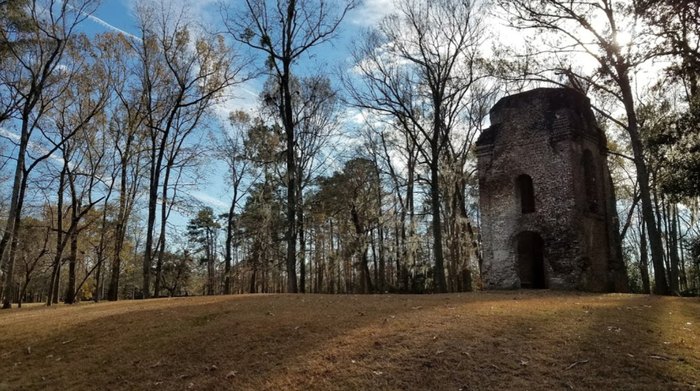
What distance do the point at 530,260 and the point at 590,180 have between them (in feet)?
12.9

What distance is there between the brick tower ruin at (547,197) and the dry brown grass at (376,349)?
19.2ft

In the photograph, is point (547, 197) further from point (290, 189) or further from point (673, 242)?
point (673, 242)

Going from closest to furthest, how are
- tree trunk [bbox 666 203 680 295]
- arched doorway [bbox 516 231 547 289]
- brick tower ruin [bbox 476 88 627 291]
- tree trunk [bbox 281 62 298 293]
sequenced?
brick tower ruin [bbox 476 88 627 291] → arched doorway [bbox 516 231 547 289] → tree trunk [bbox 281 62 298 293] → tree trunk [bbox 666 203 680 295]

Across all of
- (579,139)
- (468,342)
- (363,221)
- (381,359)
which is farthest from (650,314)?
(363,221)

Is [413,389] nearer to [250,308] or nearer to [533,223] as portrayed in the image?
[250,308]

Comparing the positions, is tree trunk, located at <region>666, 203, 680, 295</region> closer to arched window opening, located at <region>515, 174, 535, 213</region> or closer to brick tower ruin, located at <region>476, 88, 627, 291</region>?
brick tower ruin, located at <region>476, 88, 627, 291</region>

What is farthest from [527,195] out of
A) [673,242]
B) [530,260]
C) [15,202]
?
[15,202]

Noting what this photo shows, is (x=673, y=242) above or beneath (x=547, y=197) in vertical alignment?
beneath

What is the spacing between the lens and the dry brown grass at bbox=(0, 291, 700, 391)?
6.54m

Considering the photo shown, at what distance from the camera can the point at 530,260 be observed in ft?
64.7

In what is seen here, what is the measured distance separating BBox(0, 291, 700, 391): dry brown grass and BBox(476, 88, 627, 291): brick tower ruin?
585cm

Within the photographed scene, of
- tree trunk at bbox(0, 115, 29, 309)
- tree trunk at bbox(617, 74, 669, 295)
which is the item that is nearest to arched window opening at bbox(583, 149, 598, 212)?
tree trunk at bbox(617, 74, 669, 295)

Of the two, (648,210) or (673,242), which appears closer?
(648,210)

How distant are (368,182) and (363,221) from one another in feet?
8.03
